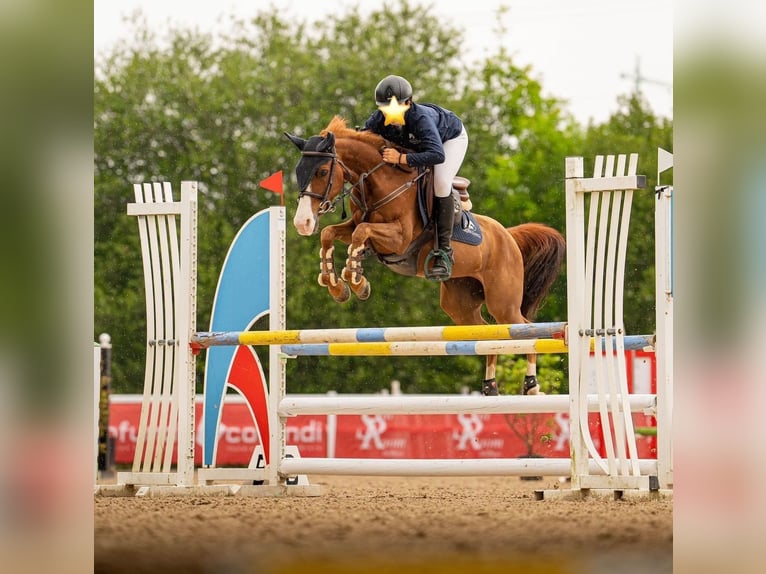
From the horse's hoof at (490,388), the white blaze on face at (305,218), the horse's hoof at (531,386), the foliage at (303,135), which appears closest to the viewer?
the white blaze on face at (305,218)

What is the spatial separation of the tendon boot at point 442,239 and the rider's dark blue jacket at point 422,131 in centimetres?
27

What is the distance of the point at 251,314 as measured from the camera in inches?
180

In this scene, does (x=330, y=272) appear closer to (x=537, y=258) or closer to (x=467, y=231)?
(x=467, y=231)

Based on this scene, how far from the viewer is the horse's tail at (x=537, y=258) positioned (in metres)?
4.94

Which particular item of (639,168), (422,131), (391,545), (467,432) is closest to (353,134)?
(422,131)

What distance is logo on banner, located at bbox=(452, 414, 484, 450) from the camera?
28.8 ft

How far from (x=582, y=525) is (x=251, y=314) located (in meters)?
2.28

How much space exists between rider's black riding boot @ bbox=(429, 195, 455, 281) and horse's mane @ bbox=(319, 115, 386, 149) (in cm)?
35

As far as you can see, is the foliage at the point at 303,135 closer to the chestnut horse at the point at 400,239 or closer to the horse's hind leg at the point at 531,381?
the chestnut horse at the point at 400,239

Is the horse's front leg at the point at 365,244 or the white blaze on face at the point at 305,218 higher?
the white blaze on face at the point at 305,218

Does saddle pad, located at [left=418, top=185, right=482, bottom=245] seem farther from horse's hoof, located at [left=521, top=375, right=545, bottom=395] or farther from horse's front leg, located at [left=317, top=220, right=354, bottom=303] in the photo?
horse's hoof, located at [left=521, top=375, right=545, bottom=395]

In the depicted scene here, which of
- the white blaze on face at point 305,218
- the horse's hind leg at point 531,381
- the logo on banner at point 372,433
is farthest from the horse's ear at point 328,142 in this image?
the logo on banner at point 372,433
